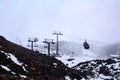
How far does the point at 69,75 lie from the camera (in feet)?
104

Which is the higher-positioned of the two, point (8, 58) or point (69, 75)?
point (8, 58)

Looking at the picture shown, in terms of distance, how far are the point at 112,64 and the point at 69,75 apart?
17.6m

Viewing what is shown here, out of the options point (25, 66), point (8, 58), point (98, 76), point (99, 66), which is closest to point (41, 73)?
point (25, 66)

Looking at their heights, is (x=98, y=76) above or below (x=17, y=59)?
below

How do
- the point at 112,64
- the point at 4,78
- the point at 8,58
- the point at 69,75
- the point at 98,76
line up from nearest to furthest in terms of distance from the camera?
1. the point at 4,78
2. the point at 8,58
3. the point at 69,75
4. the point at 98,76
5. the point at 112,64

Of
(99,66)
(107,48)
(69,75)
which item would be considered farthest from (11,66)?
(107,48)

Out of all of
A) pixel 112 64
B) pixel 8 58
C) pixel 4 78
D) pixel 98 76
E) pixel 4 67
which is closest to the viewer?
pixel 4 78

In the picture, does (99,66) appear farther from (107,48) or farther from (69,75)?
(107,48)

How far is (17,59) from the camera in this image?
2852 centimetres

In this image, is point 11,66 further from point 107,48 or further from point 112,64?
point 107,48

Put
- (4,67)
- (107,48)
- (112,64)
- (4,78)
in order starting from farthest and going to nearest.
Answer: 1. (107,48)
2. (112,64)
3. (4,67)
4. (4,78)

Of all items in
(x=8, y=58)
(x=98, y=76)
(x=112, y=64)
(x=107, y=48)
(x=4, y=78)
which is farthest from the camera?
Answer: (x=107, y=48)

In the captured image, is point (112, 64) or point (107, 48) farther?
point (107, 48)

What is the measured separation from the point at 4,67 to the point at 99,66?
25651 millimetres
